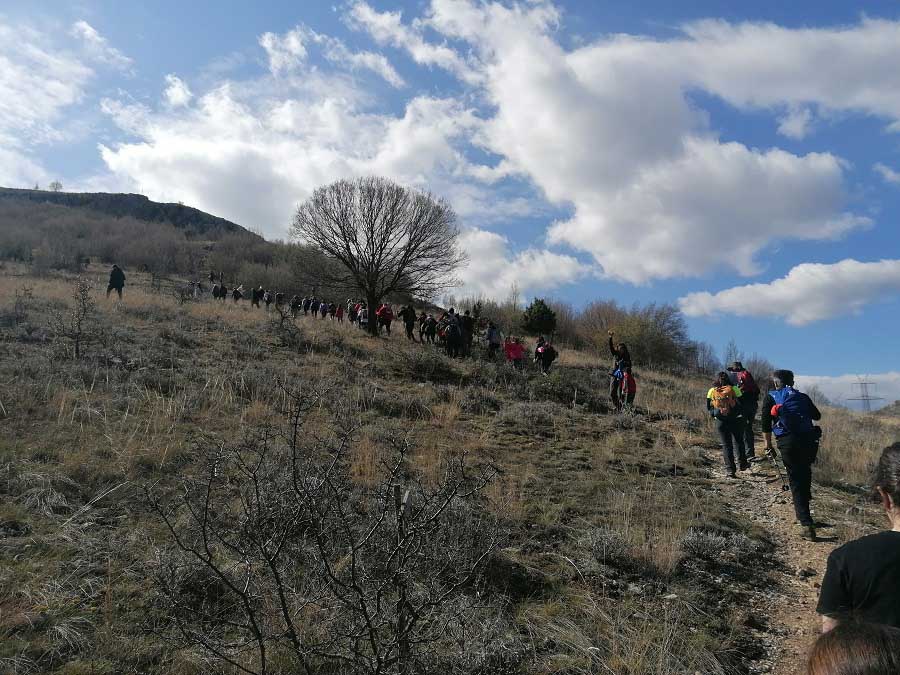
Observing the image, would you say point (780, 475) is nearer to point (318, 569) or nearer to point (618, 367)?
point (618, 367)

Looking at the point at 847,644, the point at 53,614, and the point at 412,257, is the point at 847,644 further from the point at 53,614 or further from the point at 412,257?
the point at 412,257

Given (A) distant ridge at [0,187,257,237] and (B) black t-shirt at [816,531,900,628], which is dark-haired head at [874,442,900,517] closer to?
(B) black t-shirt at [816,531,900,628]

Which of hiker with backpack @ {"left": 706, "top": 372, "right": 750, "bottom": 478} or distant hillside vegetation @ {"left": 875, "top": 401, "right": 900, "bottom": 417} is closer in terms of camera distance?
hiker with backpack @ {"left": 706, "top": 372, "right": 750, "bottom": 478}

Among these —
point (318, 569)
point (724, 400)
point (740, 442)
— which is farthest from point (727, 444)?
point (318, 569)

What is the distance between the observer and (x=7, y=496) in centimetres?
491

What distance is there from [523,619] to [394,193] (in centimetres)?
2103

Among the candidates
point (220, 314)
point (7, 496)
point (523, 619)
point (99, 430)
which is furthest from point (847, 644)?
point (220, 314)

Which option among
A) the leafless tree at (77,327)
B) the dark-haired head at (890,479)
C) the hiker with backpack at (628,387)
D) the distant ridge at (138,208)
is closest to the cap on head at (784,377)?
the dark-haired head at (890,479)

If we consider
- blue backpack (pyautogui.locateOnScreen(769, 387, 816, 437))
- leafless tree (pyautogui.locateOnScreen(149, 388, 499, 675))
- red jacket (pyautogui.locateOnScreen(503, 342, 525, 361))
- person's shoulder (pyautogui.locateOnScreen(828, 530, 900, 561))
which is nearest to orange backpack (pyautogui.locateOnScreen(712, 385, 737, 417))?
blue backpack (pyautogui.locateOnScreen(769, 387, 816, 437))

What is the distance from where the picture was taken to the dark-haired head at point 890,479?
2.23m

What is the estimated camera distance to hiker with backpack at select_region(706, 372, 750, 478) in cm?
869

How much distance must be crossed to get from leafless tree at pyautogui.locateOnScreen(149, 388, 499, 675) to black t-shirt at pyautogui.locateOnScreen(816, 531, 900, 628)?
59.9 inches

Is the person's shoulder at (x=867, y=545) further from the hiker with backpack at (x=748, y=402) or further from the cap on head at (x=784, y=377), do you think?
the hiker with backpack at (x=748, y=402)

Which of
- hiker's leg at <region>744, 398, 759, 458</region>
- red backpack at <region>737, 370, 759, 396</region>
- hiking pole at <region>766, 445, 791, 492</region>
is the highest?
red backpack at <region>737, 370, 759, 396</region>
